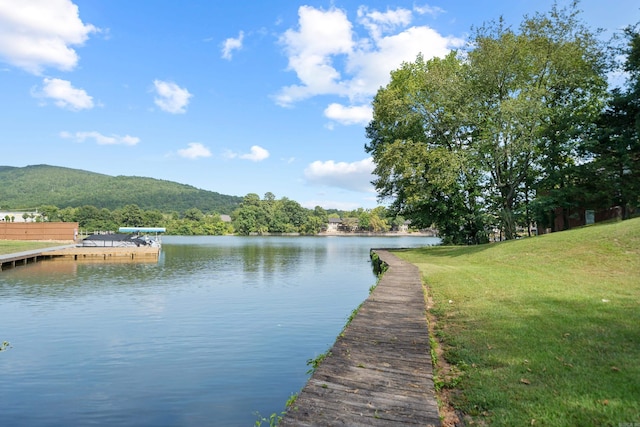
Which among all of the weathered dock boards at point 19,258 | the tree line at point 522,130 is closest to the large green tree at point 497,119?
the tree line at point 522,130

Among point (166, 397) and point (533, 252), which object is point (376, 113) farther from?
point (166, 397)

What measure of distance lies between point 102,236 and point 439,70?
140 ft

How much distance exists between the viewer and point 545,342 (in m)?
6.85

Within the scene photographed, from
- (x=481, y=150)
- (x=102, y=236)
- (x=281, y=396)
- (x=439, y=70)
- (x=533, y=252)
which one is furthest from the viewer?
(x=102, y=236)

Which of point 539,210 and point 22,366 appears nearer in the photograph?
point 22,366

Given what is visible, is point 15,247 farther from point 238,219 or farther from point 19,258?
point 238,219

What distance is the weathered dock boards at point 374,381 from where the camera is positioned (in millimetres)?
4375

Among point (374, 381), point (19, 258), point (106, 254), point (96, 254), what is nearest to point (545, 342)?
point (374, 381)

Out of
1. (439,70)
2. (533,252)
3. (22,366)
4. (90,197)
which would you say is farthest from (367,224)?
(22,366)

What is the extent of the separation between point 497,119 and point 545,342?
80.8ft

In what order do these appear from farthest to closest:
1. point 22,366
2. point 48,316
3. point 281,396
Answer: point 48,316 < point 22,366 < point 281,396

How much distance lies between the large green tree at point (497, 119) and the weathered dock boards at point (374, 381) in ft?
72.3

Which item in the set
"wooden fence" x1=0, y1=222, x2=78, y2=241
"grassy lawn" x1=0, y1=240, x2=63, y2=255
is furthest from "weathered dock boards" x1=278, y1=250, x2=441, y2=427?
"wooden fence" x1=0, y1=222, x2=78, y2=241

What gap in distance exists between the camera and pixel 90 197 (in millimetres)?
166750
